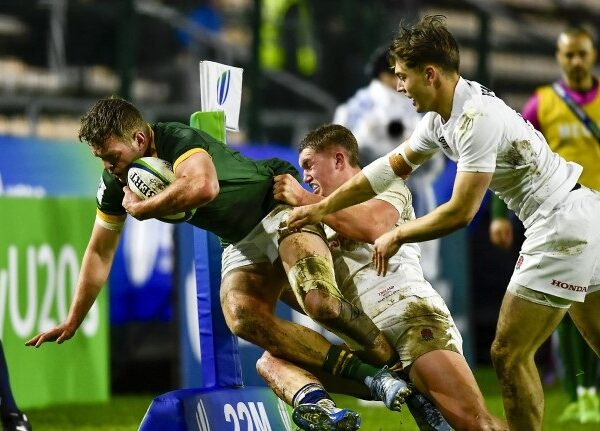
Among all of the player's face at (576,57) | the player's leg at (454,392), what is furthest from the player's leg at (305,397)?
the player's face at (576,57)

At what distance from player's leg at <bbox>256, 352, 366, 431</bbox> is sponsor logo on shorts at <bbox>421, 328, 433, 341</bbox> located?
37cm

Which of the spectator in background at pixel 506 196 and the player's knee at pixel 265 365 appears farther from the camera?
the player's knee at pixel 265 365

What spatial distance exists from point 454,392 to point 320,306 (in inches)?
27.1

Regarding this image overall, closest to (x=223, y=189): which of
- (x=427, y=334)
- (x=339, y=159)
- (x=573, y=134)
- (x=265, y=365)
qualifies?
(x=339, y=159)

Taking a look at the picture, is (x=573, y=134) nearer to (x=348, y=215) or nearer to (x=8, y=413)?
(x=348, y=215)

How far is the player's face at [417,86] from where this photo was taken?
5129 millimetres

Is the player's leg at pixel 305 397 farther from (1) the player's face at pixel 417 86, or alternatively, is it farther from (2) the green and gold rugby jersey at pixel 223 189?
(1) the player's face at pixel 417 86

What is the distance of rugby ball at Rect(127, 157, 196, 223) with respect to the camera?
505 cm

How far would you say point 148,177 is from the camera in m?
5.06

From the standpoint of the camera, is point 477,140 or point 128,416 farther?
point 128,416

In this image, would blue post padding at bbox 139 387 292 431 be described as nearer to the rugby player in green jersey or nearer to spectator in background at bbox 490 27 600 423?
the rugby player in green jersey

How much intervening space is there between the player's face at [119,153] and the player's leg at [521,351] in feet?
5.59

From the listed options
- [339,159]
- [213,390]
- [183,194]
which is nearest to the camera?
[183,194]

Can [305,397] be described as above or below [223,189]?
below
